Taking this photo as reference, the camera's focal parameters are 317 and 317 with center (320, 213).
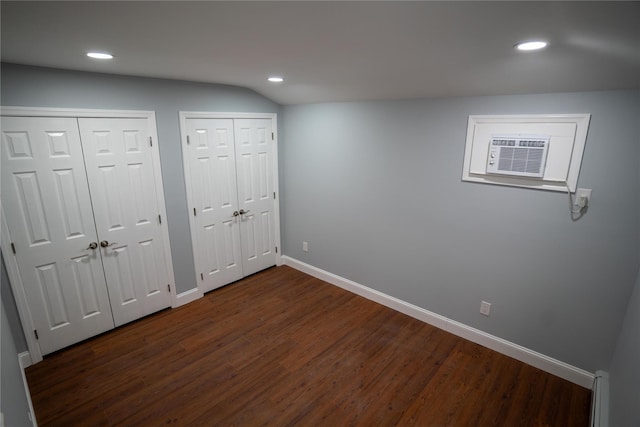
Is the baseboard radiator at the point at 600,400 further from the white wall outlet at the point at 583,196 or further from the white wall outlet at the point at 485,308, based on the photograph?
the white wall outlet at the point at 583,196

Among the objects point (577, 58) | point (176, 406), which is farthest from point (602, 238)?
point (176, 406)

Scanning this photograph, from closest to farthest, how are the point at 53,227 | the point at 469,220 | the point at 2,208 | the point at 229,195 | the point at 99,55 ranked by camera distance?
the point at 99,55 < the point at 2,208 < the point at 53,227 < the point at 469,220 < the point at 229,195

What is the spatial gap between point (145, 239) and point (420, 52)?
9.67 ft

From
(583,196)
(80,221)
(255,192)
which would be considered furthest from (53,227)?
(583,196)

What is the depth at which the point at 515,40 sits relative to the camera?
1.50 m

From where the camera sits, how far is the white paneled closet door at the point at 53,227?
2.41 m

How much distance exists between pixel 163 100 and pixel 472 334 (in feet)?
12.2

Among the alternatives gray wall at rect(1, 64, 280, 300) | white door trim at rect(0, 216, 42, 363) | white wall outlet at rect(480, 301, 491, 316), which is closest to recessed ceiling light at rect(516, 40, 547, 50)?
white wall outlet at rect(480, 301, 491, 316)

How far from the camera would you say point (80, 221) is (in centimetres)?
275

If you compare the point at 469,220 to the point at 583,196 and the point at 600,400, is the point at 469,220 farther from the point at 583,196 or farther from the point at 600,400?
the point at 600,400

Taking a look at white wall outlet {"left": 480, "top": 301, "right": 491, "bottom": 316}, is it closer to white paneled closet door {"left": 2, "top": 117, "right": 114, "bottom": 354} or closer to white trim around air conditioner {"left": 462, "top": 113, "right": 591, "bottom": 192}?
white trim around air conditioner {"left": 462, "top": 113, "right": 591, "bottom": 192}

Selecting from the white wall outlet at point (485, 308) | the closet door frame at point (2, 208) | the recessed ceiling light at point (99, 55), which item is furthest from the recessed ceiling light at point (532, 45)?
the closet door frame at point (2, 208)

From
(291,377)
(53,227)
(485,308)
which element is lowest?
(291,377)

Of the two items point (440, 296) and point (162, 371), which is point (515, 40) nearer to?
point (440, 296)
